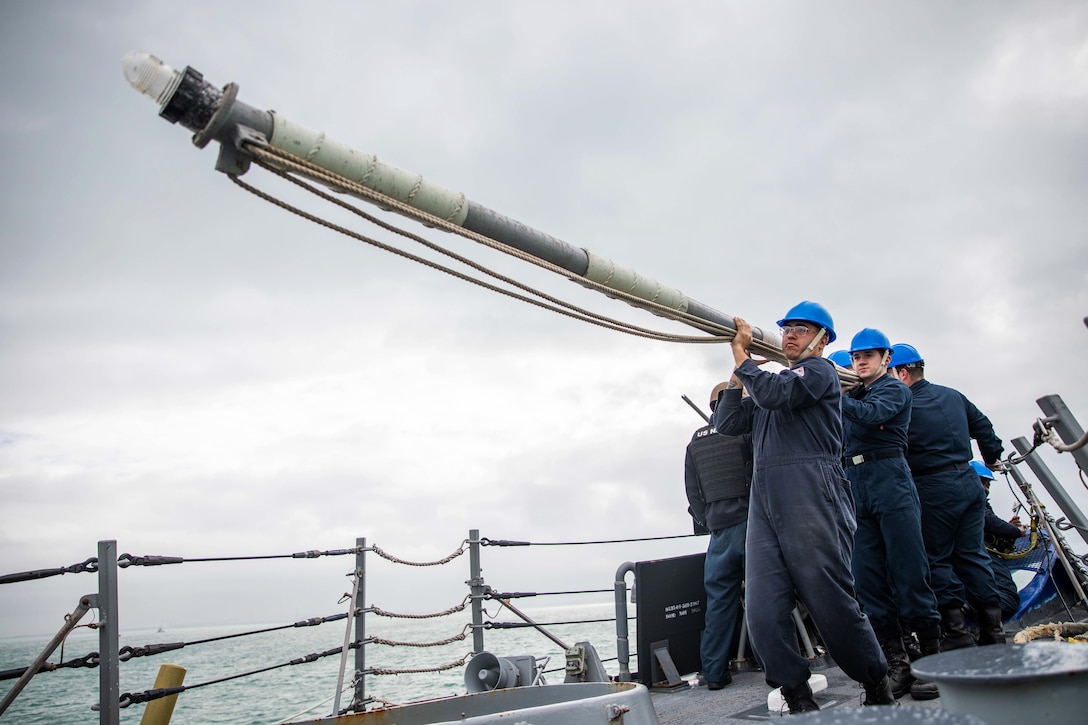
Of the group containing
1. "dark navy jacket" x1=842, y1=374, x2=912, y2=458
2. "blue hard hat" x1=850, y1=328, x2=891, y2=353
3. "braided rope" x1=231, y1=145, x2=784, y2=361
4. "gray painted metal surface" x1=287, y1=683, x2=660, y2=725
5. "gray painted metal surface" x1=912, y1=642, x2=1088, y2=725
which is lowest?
"gray painted metal surface" x1=912, y1=642, x2=1088, y2=725

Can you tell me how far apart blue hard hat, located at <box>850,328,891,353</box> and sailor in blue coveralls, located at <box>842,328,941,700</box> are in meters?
0.21

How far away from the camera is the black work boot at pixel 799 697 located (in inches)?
121

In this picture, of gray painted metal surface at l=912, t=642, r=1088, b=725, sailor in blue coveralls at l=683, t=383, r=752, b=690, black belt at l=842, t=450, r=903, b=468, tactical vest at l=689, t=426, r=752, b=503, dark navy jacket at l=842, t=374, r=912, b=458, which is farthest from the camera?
tactical vest at l=689, t=426, r=752, b=503

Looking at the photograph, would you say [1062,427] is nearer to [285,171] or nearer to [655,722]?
[655,722]

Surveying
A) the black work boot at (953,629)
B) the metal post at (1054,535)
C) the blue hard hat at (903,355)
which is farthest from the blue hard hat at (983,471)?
the black work boot at (953,629)

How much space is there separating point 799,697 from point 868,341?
2.27 metres

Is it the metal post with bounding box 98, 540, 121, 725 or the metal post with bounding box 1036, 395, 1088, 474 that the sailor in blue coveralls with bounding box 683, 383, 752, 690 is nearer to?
the metal post with bounding box 1036, 395, 1088, 474

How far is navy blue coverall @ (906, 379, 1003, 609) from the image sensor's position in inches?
174

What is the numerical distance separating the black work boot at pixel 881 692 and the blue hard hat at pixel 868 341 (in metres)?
2.05

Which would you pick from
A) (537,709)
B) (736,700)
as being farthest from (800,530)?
(736,700)

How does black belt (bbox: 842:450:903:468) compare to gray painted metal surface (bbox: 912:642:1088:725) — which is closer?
gray painted metal surface (bbox: 912:642:1088:725)

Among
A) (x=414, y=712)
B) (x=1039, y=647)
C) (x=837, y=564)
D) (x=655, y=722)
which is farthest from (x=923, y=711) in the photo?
(x=414, y=712)

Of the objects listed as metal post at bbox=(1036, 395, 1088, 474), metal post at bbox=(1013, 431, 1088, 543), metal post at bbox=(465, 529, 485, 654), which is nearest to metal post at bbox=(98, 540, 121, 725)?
metal post at bbox=(465, 529, 485, 654)

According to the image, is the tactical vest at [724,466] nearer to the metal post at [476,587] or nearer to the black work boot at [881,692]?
the metal post at [476,587]
